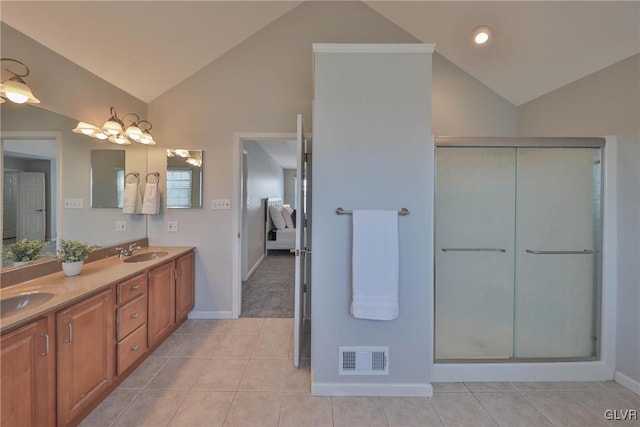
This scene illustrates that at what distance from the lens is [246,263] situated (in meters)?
4.49

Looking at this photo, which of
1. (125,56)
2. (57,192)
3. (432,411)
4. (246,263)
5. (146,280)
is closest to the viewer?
(432,411)

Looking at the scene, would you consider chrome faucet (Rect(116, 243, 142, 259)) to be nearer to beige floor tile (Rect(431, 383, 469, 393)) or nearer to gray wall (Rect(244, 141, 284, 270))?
gray wall (Rect(244, 141, 284, 270))

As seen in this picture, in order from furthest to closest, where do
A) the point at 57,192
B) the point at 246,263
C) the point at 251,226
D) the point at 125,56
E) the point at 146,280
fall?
the point at 251,226 < the point at 246,263 < the point at 125,56 < the point at 146,280 < the point at 57,192

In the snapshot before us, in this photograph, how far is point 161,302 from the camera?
2410 millimetres

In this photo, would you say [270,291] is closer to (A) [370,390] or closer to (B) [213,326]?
(B) [213,326]

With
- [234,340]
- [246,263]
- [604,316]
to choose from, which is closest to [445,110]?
[604,316]

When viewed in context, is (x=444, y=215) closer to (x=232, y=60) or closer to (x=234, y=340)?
(x=234, y=340)

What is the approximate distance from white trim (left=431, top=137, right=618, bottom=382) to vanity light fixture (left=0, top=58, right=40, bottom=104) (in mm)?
3232

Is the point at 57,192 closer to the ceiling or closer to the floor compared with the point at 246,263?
closer to the ceiling

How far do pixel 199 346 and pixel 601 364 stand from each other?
316cm

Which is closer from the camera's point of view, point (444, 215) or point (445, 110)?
point (444, 215)

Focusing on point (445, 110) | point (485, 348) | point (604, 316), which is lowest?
point (485, 348)

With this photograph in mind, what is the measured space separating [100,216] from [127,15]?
166 centimetres

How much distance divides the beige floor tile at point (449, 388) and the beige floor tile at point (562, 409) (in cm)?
39
